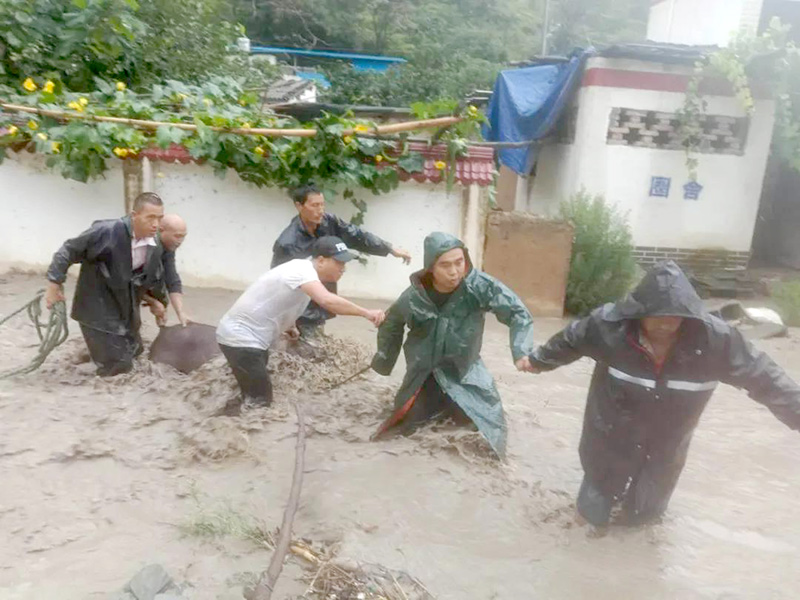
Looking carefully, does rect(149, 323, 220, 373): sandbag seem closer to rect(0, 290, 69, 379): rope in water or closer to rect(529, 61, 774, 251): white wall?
rect(0, 290, 69, 379): rope in water

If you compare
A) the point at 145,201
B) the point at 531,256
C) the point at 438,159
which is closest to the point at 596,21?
the point at 531,256

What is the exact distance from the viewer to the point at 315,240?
6.09 meters

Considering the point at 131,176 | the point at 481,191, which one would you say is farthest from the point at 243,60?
the point at 481,191

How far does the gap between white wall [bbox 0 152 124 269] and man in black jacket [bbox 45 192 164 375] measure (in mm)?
2873

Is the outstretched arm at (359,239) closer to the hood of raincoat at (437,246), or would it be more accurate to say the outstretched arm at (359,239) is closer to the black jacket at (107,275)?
the black jacket at (107,275)

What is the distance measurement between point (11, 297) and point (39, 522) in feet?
14.5

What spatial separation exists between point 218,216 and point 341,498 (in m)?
4.83

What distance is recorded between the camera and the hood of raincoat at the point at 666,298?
10.6 feet

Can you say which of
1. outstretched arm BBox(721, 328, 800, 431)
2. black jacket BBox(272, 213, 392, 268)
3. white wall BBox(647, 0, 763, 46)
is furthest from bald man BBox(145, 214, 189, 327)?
white wall BBox(647, 0, 763, 46)

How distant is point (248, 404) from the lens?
17.1ft

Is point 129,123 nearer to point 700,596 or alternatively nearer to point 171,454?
point 171,454

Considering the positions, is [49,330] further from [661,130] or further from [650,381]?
[661,130]

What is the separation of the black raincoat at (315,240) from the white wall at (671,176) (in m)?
5.02

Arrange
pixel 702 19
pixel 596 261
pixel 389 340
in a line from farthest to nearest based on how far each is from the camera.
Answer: pixel 702 19 → pixel 596 261 → pixel 389 340
